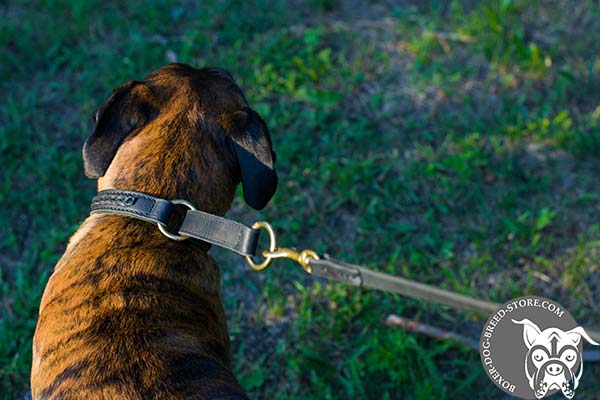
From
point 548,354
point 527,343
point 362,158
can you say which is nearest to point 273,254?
point 527,343

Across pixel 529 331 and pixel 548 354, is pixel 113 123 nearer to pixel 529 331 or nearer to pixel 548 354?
pixel 529 331

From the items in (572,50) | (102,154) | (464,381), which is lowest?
(464,381)

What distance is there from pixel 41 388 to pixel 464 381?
2.30 meters

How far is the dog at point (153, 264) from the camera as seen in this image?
238cm

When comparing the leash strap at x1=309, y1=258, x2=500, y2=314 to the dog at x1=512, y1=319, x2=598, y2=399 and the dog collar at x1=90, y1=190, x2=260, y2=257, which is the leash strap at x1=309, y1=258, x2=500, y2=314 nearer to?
the dog at x1=512, y1=319, x2=598, y2=399

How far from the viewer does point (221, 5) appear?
5562 mm

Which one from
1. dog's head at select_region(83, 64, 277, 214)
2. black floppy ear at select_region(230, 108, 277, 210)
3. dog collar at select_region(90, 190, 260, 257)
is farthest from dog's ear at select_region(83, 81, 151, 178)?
black floppy ear at select_region(230, 108, 277, 210)

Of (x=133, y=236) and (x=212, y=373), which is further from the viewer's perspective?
(x=133, y=236)

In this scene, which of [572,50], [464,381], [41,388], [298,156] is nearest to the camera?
[41,388]

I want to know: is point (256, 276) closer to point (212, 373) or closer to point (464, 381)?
point (464, 381)

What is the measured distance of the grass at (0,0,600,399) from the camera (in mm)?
3930

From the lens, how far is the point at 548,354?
3.02m

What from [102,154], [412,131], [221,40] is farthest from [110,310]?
[221,40]

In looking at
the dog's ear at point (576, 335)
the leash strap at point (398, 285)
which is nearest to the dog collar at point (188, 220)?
the leash strap at point (398, 285)
